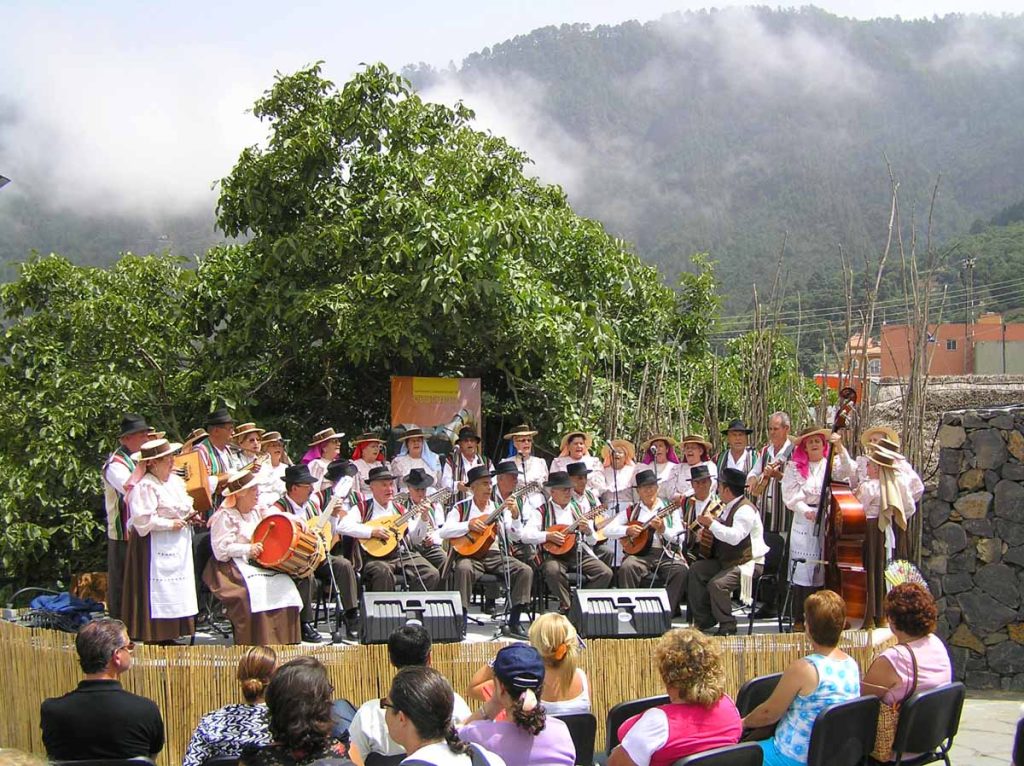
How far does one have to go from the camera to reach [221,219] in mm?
12742

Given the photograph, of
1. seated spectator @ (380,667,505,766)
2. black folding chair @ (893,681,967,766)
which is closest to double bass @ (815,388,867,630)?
black folding chair @ (893,681,967,766)

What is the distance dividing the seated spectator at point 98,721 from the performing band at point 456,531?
3088 millimetres

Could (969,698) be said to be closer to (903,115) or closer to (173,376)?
(173,376)

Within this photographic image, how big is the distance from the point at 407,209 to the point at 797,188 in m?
114

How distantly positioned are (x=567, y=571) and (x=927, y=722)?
4382 mm

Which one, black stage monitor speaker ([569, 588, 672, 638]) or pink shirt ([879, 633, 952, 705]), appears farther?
black stage monitor speaker ([569, 588, 672, 638])

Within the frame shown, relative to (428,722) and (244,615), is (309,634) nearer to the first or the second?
(244,615)

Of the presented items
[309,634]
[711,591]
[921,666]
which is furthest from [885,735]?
[309,634]

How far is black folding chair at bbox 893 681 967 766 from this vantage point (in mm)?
4941

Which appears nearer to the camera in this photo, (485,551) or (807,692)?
(807,692)

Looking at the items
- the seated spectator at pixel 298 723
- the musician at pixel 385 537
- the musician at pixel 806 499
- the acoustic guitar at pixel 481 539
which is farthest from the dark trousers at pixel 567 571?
the seated spectator at pixel 298 723

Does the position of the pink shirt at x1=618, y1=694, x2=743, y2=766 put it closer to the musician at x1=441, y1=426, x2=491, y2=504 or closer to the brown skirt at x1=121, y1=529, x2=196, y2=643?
the brown skirt at x1=121, y1=529, x2=196, y2=643

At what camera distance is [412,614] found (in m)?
7.35

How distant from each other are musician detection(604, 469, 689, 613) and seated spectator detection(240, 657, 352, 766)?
570 centimetres
